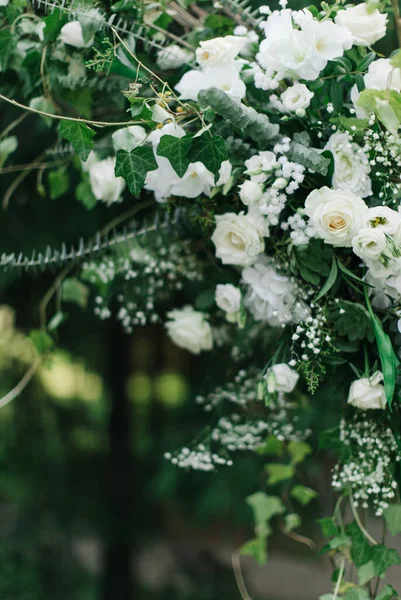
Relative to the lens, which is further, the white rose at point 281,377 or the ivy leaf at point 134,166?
the white rose at point 281,377

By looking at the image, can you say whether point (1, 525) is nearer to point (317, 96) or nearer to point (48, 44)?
point (48, 44)

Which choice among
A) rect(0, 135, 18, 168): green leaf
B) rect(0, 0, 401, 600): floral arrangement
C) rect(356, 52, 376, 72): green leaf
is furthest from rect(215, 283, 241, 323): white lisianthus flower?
rect(0, 135, 18, 168): green leaf

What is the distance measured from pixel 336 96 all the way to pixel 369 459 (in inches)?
19.5

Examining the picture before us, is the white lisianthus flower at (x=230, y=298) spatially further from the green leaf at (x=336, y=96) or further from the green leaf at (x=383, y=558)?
the green leaf at (x=383, y=558)

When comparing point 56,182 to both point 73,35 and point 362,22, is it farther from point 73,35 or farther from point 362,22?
point 362,22

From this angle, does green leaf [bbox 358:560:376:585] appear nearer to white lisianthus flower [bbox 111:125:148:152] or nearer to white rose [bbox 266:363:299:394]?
white rose [bbox 266:363:299:394]

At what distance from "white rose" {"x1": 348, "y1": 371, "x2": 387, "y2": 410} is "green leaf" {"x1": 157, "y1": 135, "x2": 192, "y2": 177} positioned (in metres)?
0.35

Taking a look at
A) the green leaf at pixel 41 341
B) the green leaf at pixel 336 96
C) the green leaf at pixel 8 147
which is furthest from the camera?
the green leaf at pixel 41 341

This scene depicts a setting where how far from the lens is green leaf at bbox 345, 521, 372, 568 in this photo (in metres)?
0.86

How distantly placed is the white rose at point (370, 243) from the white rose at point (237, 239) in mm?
143

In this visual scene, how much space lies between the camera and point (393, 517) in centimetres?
83

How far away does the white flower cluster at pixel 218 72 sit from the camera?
0.76 meters

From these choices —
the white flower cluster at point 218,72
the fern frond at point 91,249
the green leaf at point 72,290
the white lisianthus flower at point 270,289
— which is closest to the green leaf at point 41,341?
the green leaf at point 72,290

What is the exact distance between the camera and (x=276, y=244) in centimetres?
81
